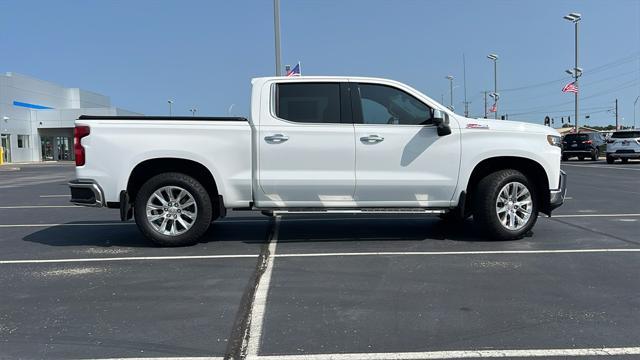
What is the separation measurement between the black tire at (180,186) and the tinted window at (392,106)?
7.53ft

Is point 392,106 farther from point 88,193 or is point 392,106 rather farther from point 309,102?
point 88,193

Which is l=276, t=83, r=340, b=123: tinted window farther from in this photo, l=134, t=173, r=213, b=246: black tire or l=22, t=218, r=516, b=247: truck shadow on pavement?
l=22, t=218, r=516, b=247: truck shadow on pavement

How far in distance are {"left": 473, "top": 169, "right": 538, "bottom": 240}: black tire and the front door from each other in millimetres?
388

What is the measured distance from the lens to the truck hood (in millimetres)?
7109

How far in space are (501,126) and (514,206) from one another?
3.42ft

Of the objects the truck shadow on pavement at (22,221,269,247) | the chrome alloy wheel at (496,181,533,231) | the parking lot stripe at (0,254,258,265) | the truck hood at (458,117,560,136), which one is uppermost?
the truck hood at (458,117,560,136)

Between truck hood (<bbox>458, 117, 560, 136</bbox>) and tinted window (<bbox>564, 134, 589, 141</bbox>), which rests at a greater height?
tinted window (<bbox>564, 134, 589, 141</bbox>)

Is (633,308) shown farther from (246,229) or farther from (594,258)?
(246,229)

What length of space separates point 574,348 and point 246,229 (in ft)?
18.1

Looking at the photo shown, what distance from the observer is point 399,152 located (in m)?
6.98

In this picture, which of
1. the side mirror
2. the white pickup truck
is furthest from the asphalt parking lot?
the side mirror

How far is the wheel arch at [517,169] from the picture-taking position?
7.28 meters

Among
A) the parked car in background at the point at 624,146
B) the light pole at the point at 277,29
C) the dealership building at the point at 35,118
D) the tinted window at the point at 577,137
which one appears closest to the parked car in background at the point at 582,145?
→ the tinted window at the point at 577,137

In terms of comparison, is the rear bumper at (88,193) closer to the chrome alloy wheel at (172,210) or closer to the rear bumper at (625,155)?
the chrome alloy wheel at (172,210)
